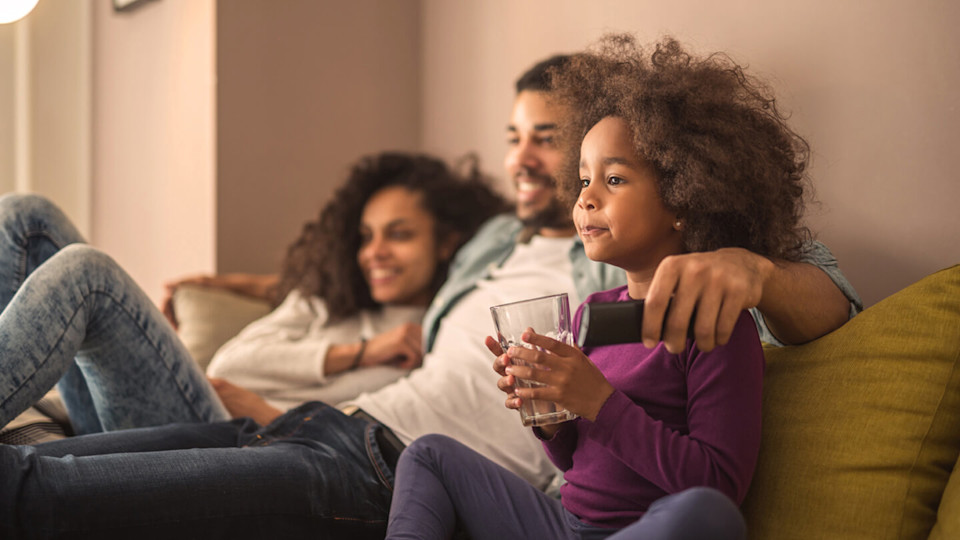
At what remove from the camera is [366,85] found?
9.11 ft

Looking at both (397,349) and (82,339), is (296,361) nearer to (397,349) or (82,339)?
(397,349)

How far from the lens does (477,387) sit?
1594 millimetres

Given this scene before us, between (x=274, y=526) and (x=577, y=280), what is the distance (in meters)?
0.75

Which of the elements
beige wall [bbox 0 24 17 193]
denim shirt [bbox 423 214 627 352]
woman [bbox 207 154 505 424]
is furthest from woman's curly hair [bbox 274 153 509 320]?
beige wall [bbox 0 24 17 193]

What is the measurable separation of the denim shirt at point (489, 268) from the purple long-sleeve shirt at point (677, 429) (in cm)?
50

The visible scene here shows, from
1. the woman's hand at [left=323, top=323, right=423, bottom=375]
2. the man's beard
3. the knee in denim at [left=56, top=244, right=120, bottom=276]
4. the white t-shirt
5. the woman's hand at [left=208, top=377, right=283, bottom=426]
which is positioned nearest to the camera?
the knee in denim at [left=56, top=244, right=120, bottom=276]

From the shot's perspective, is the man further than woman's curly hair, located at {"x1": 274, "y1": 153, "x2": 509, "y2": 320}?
No

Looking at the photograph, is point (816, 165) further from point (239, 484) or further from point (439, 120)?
point (439, 120)

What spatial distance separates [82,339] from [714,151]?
3.42 ft

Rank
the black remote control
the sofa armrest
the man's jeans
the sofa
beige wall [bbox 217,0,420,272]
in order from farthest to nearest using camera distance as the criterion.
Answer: beige wall [bbox 217,0,420,272] < the sofa armrest < the man's jeans < the sofa < the black remote control

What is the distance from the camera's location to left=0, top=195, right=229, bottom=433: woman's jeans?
121 centimetres

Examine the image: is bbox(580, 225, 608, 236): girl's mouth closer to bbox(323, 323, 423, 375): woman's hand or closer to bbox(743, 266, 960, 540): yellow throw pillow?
bbox(743, 266, 960, 540): yellow throw pillow

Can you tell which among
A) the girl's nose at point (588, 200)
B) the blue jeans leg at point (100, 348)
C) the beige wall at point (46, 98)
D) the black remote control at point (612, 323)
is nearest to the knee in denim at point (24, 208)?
the blue jeans leg at point (100, 348)

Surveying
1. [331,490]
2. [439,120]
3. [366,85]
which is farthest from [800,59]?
[366,85]
